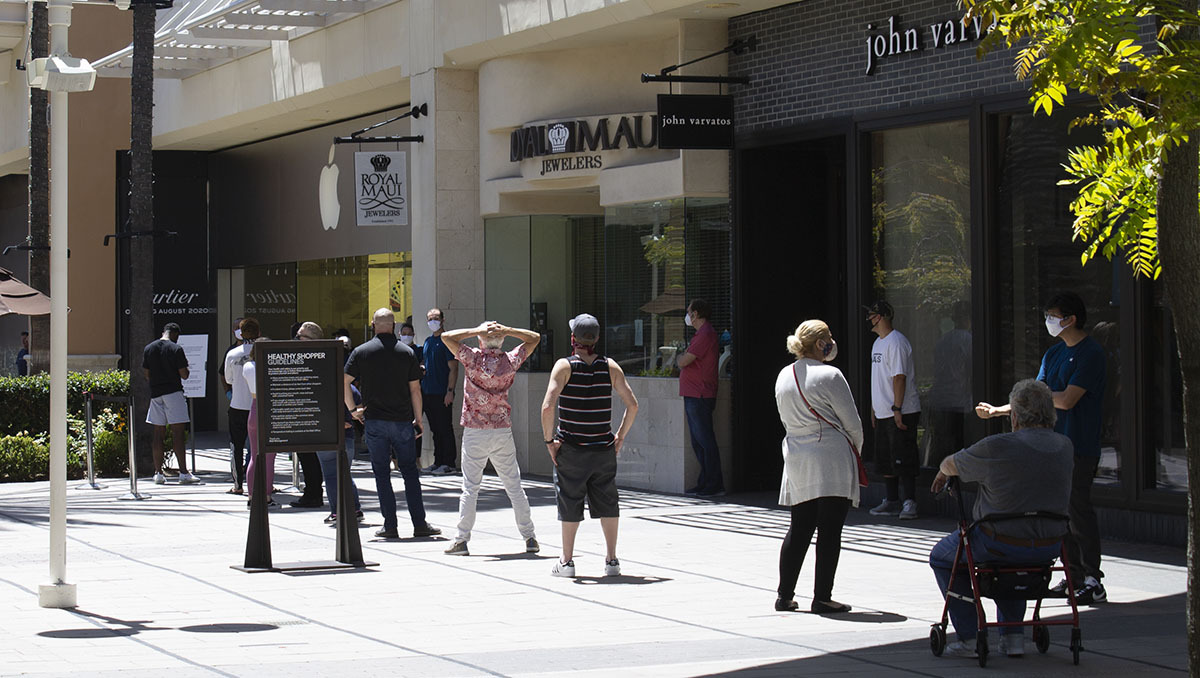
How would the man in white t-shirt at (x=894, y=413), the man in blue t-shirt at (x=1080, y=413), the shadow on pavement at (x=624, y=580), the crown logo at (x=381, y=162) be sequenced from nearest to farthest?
the man in blue t-shirt at (x=1080, y=413), the shadow on pavement at (x=624, y=580), the man in white t-shirt at (x=894, y=413), the crown logo at (x=381, y=162)

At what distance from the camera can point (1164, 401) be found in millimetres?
12023

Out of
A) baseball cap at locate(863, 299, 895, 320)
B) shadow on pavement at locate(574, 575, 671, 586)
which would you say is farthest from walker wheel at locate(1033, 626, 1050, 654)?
baseball cap at locate(863, 299, 895, 320)

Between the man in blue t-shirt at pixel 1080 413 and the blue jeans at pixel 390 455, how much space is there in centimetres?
497

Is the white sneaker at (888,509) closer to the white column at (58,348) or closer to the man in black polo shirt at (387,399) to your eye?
the man in black polo shirt at (387,399)

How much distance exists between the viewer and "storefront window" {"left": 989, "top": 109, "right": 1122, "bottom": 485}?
12453 mm

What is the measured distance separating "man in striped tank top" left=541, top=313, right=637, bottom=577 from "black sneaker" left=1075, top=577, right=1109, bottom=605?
119 inches

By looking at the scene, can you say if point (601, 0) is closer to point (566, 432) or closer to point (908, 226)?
point (908, 226)

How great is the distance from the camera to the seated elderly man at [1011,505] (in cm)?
777

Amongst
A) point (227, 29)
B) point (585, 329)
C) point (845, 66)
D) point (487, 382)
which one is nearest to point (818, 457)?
point (585, 329)

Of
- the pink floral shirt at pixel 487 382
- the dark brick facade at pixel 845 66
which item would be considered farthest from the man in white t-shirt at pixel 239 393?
the dark brick facade at pixel 845 66

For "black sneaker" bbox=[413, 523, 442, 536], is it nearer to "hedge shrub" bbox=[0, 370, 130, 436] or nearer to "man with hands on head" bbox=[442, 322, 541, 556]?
"man with hands on head" bbox=[442, 322, 541, 556]

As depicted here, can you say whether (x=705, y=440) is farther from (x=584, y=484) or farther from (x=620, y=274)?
(x=584, y=484)

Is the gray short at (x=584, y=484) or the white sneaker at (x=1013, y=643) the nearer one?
the white sneaker at (x=1013, y=643)

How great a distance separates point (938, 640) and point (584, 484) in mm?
3516
